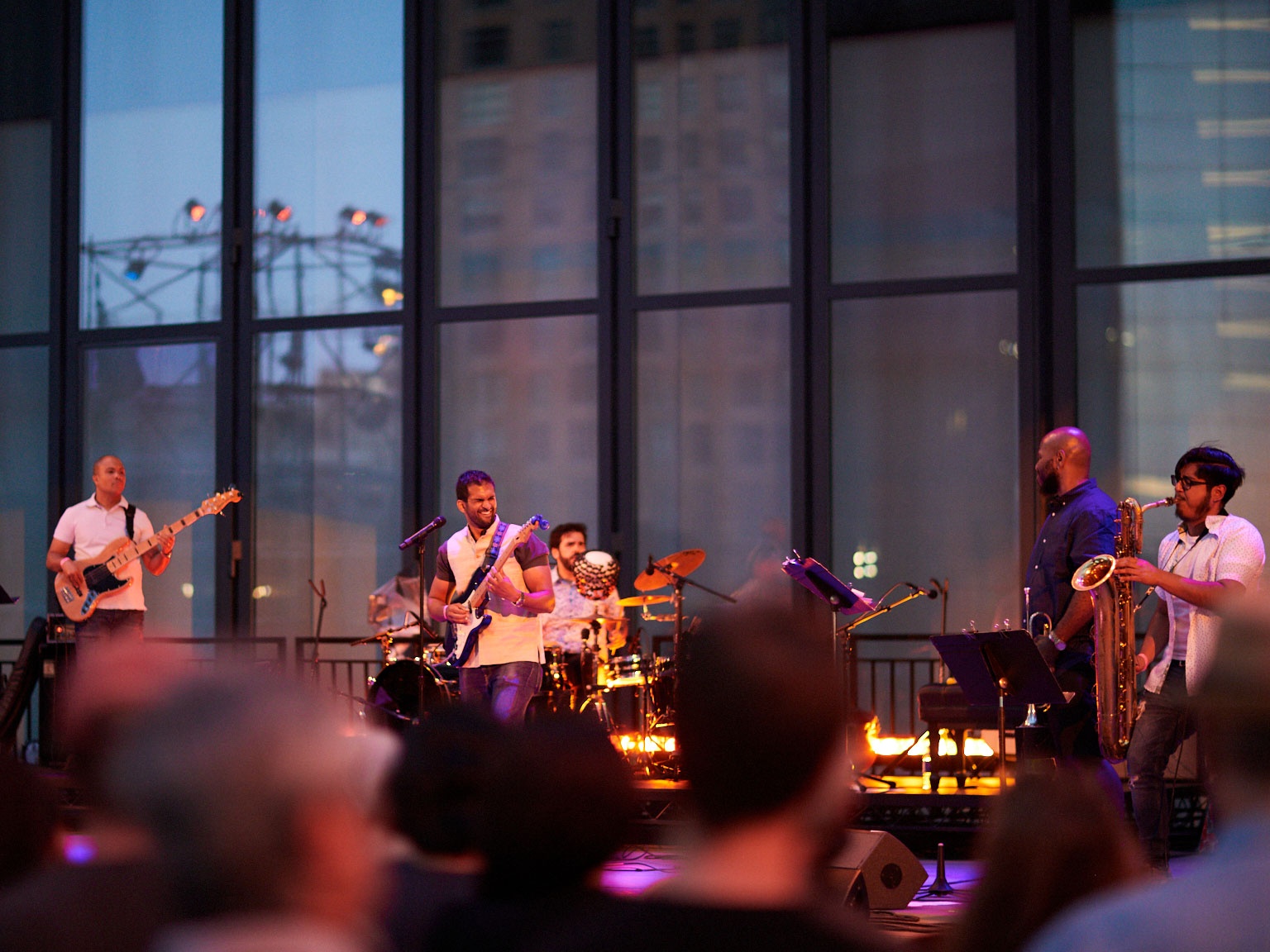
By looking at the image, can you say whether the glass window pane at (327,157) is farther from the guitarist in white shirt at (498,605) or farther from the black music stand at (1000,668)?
the black music stand at (1000,668)

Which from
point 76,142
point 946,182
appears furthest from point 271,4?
point 946,182

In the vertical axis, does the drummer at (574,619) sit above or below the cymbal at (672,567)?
below

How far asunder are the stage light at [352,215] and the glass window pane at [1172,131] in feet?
16.3

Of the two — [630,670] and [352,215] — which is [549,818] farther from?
[352,215]

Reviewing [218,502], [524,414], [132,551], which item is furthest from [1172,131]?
[132,551]

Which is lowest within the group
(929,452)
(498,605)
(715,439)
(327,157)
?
(498,605)

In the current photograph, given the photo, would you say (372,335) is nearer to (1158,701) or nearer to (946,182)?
(946,182)

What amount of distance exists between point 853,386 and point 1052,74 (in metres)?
2.33

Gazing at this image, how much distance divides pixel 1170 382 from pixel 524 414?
4293 millimetres

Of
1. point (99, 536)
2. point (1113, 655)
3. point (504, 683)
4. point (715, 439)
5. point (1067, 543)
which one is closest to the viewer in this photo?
point (1113, 655)

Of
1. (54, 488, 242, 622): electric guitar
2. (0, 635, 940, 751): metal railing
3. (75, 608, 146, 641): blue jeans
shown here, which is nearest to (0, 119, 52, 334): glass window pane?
(0, 635, 940, 751): metal railing

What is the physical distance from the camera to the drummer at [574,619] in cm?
886

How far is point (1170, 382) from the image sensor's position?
9203mm

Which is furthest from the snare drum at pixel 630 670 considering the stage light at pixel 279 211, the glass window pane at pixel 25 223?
the glass window pane at pixel 25 223
